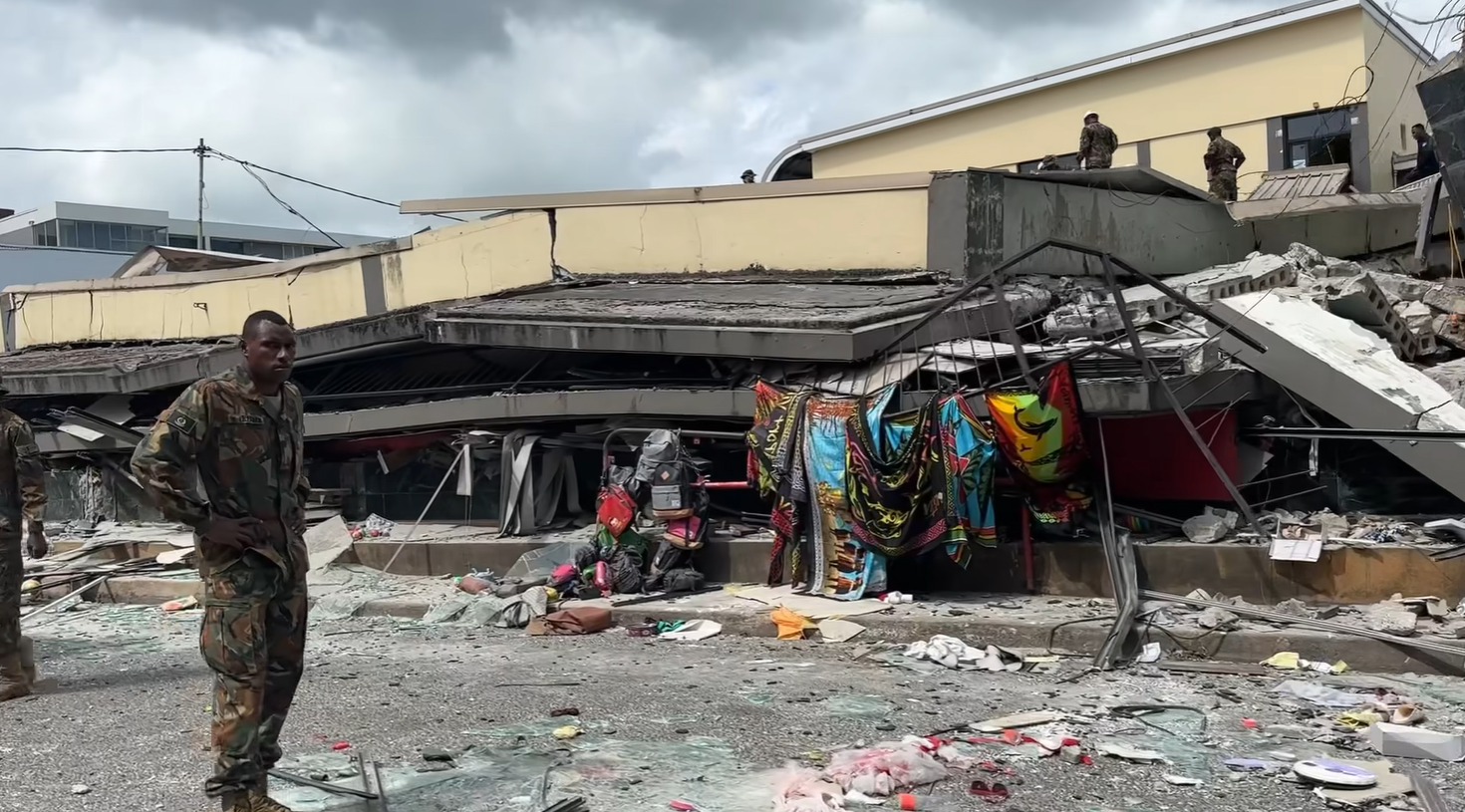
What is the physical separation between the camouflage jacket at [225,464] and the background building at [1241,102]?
59.8 feet

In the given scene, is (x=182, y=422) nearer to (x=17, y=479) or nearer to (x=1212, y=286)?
(x=17, y=479)

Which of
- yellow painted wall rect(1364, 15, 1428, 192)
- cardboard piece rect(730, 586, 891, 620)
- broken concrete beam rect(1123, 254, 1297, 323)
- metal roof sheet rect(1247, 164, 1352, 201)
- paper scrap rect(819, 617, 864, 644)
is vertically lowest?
paper scrap rect(819, 617, 864, 644)

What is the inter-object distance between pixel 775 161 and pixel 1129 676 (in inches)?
919

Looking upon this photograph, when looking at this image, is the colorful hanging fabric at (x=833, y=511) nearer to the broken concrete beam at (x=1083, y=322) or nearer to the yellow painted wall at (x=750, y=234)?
the broken concrete beam at (x=1083, y=322)

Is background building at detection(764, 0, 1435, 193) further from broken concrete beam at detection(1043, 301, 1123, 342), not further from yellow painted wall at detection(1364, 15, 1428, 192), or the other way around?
broken concrete beam at detection(1043, 301, 1123, 342)

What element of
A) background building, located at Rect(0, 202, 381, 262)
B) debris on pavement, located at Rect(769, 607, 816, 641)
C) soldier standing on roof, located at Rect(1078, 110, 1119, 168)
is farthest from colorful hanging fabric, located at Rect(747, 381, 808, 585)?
background building, located at Rect(0, 202, 381, 262)

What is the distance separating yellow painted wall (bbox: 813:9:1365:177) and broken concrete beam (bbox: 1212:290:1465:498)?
11690mm

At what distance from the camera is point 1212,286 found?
11.1 meters

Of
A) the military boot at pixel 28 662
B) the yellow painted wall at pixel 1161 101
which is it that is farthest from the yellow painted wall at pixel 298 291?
the yellow painted wall at pixel 1161 101

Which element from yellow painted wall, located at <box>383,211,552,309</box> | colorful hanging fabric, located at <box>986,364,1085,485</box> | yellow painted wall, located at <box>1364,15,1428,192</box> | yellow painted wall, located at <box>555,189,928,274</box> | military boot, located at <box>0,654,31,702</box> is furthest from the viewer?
yellow painted wall, located at <box>1364,15,1428,192</box>

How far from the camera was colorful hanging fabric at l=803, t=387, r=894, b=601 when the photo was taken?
8.14m

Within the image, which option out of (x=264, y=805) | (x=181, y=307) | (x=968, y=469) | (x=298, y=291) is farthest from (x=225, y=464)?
(x=181, y=307)

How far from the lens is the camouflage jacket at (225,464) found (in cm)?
394

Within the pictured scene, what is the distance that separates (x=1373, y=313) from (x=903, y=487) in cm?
550
